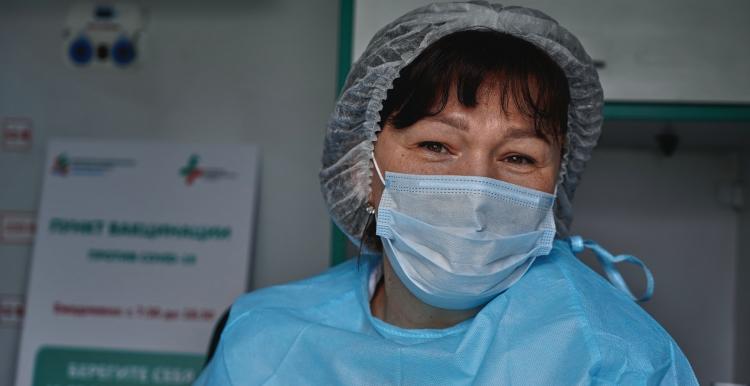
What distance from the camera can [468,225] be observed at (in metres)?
0.90

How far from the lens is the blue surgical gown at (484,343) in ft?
2.61

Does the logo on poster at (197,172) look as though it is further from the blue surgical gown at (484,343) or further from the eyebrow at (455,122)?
the eyebrow at (455,122)

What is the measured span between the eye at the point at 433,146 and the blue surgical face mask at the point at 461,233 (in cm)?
5

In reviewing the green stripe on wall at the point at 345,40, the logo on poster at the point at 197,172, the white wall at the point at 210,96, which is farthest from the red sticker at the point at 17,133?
the green stripe on wall at the point at 345,40

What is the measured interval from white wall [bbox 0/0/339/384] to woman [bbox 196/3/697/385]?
3.42ft

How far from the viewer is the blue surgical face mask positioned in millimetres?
894

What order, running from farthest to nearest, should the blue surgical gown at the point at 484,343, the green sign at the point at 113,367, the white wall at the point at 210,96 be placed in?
the white wall at the point at 210,96 → the green sign at the point at 113,367 → the blue surgical gown at the point at 484,343

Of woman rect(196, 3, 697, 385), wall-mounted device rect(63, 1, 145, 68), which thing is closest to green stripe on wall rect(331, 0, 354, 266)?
woman rect(196, 3, 697, 385)

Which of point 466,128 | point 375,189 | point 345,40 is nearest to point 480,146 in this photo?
point 466,128

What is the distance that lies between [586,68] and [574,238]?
25 cm

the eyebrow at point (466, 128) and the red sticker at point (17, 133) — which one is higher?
the eyebrow at point (466, 128)

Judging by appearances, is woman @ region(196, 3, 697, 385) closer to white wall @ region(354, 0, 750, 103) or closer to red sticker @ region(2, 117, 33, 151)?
white wall @ region(354, 0, 750, 103)

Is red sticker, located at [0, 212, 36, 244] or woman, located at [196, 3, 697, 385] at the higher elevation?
woman, located at [196, 3, 697, 385]

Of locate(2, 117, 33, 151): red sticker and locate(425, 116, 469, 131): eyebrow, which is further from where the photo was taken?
locate(2, 117, 33, 151): red sticker
